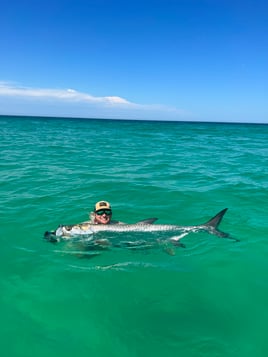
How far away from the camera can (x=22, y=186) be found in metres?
15.5

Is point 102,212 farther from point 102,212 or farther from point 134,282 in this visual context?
point 134,282

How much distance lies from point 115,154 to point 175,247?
1856 cm

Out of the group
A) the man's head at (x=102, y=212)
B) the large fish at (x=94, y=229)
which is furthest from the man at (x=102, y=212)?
the large fish at (x=94, y=229)

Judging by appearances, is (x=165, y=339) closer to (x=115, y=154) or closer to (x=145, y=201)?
(x=145, y=201)

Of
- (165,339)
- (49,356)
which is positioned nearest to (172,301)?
(165,339)

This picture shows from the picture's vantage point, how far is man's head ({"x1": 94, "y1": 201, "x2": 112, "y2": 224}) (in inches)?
347

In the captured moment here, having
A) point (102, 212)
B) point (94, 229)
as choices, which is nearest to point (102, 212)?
point (102, 212)

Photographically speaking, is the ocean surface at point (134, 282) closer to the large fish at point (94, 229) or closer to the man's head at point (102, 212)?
the large fish at point (94, 229)

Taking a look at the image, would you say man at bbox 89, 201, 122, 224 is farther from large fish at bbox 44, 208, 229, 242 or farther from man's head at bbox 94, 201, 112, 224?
large fish at bbox 44, 208, 229, 242

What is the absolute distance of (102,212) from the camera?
28.9 feet

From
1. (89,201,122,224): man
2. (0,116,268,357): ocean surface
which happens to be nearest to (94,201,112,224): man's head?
(89,201,122,224): man

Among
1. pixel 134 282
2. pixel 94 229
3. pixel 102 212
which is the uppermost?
pixel 102 212

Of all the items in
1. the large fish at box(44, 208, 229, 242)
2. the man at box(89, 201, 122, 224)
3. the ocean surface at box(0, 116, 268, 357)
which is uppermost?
the man at box(89, 201, 122, 224)

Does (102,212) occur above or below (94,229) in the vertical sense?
above
